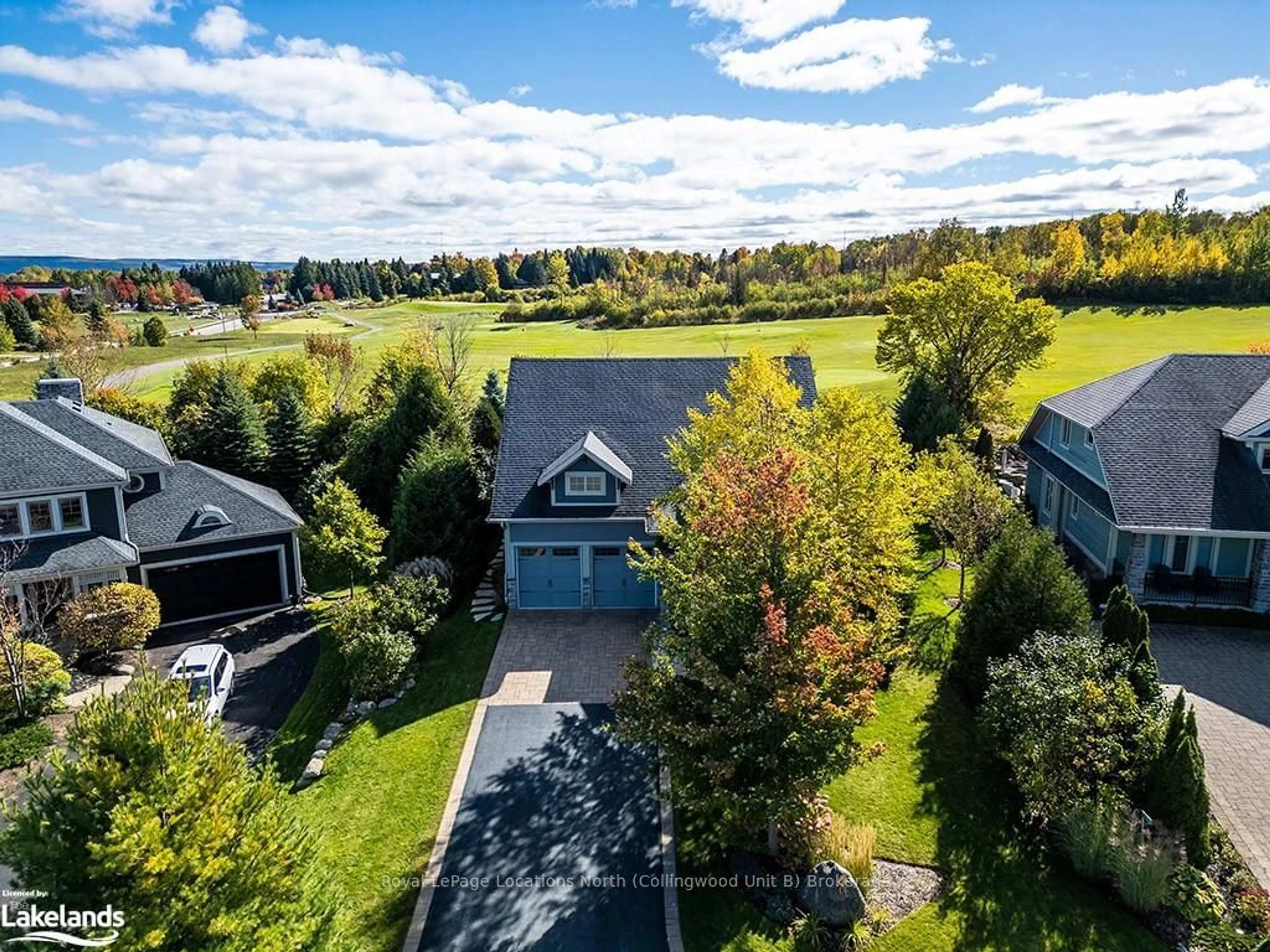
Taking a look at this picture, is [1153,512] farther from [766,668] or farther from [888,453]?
[766,668]

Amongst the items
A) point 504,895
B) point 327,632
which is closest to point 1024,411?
point 327,632

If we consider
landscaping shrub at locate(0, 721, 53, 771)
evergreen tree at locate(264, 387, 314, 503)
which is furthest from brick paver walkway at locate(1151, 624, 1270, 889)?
evergreen tree at locate(264, 387, 314, 503)

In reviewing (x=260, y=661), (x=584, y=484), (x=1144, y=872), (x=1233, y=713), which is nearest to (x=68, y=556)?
(x=260, y=661)

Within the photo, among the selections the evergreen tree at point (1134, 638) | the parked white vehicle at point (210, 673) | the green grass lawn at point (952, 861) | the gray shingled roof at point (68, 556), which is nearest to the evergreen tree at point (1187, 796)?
the green grass lawn at point (952, 861)

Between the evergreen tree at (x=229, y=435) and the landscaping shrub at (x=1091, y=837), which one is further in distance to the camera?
the evergreen tree at (x=229, y=435)

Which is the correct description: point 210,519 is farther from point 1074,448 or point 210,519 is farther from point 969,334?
point 969,334

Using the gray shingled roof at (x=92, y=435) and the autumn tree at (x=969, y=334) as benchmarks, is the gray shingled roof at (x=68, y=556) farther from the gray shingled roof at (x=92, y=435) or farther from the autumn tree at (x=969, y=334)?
the autumn tree at (x=969, y=334)

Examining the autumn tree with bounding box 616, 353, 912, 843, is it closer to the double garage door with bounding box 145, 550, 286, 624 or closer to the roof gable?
the roof gable

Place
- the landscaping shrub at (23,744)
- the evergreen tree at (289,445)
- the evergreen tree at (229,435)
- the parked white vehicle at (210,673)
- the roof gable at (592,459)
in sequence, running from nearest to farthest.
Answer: the landscaping shrub at (23,744) < the parked white vehicle at (210,673) < the roof gable at (592,459) < the evergreen tree at (229,435) < the evergreen tree at (289,445)
